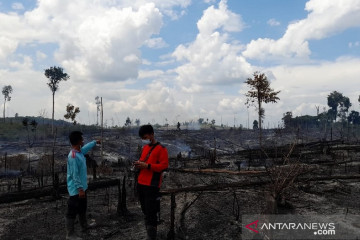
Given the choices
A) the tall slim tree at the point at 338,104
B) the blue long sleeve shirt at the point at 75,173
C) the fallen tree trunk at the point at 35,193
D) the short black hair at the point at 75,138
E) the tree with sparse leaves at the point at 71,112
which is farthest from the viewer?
the tall slim tree at the point at 338,104

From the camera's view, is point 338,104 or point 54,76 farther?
point 338,104

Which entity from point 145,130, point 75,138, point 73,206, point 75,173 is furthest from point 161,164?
point 73,206

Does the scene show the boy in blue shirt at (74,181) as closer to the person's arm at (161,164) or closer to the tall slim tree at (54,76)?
the person's arm at (161,164)

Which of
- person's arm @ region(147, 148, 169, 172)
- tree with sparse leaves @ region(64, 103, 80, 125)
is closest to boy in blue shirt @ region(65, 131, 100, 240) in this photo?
person's arm @ region(147, 148, 169, 172)

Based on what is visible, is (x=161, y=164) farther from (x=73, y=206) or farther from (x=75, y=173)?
(x=73, y=206)

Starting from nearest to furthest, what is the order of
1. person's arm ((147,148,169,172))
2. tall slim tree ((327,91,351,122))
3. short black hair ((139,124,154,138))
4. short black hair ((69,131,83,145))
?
person's arm ((147,148,169,172))
short black hair ((139,124,154,138))
short black hair ((69,131,83,145))
tall slim tree ((327,91,351,122))

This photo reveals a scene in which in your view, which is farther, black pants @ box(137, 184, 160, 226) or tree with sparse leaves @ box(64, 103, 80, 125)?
Result: tree with sparse leaves @ box(64, 103, 80, 125)

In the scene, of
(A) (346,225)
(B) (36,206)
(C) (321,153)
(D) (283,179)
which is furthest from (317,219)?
(C) (321,153)

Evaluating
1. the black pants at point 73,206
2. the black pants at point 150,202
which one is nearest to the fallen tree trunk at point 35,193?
the black pants at point 73,206

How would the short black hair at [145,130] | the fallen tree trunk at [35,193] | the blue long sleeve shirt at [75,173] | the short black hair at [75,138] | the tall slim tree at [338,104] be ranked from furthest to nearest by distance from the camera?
1. the tall slim tree at [338,104]
2. the fallen tree trunk at [35,193]
3. the short black hair at [75,138]
4. the blue long sleeve shirt at [75,173]
5. the short black hair at [145,130]

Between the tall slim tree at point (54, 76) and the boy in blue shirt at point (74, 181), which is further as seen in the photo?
the tall slim tree at point (54, 76)

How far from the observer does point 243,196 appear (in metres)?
8.25

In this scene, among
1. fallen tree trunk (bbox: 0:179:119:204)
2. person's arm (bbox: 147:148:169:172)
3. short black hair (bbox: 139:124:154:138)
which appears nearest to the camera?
person's arm (bbox: 147:148:169:172)

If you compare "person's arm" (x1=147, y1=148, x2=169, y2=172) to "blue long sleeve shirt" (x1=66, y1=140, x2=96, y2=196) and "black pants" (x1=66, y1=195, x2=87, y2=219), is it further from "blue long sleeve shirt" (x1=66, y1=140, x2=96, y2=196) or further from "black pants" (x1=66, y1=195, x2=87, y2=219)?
"black pants" (x1=66, y1=195, x2=87, y2=219)
